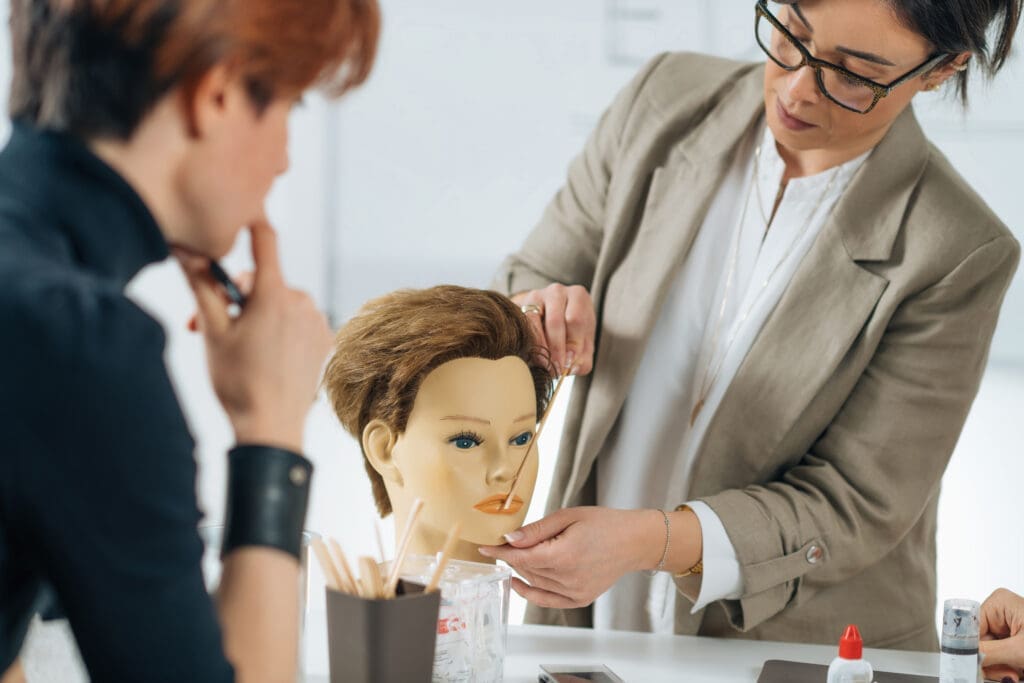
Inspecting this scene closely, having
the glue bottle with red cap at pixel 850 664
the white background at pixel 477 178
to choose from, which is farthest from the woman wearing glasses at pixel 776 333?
the white background at pixel 477 178

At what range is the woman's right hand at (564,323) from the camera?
183 centimetres

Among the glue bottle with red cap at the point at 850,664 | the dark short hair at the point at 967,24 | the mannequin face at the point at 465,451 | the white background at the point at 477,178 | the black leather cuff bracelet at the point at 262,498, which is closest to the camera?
the black leather cuff bracelet at the point at 262,498

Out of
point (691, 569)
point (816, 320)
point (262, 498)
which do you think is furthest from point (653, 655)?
point (262, 498)

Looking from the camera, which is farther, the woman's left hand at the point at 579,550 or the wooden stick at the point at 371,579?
the woman's left hand at the point at 579,550

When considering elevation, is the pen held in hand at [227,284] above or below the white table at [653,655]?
above

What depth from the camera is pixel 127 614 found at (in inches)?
32.4

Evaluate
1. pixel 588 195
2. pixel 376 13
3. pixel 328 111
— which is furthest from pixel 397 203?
pixel 376 13

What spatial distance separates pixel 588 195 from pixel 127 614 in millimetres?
1393

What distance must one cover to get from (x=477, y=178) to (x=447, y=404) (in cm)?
234

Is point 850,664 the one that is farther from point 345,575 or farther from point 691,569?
point 345,575

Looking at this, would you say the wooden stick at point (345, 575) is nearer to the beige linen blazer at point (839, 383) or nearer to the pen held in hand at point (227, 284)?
the pen held in hand at point (227, 284)

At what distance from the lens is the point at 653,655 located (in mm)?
1683

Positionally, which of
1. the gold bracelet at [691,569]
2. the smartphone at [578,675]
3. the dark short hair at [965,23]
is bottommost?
the smartphone at [578,675]

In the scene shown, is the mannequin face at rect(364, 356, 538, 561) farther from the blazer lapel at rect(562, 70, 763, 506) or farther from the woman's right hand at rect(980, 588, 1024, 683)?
the woman's right hand at rect(980, 588, 1024, 683)
